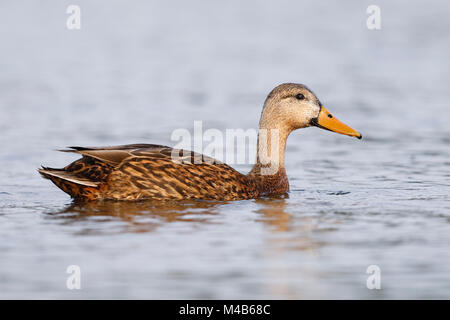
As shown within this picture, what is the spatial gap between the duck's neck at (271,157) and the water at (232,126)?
1.06 feet

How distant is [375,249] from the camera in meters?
8.44

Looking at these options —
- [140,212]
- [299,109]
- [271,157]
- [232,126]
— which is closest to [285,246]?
[140,212]

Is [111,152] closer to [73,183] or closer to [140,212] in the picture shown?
[73,183]

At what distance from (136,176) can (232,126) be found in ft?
16.8

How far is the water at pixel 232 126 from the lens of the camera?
305 inches

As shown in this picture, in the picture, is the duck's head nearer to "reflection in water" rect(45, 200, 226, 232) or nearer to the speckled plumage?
the speckled plumage

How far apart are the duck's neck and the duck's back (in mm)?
981

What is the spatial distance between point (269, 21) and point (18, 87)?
925 centimetres

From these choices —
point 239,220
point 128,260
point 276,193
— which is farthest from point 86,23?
point 128,260

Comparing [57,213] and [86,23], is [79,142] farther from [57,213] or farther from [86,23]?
[86,23]

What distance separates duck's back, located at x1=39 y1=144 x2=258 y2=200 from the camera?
10406mm

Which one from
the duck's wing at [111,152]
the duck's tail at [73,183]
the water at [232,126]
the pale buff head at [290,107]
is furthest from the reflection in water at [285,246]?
the duck's tail at [73,183]

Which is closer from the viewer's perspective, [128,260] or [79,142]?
[128,260]

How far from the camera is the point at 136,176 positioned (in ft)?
34.4
